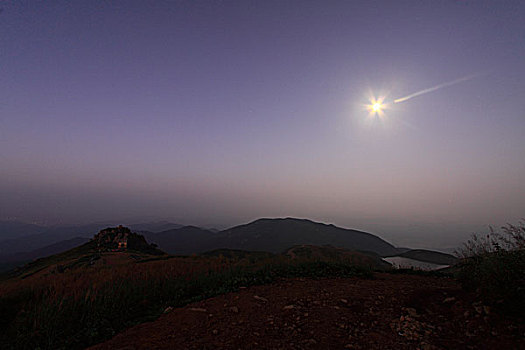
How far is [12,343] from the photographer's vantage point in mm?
4375

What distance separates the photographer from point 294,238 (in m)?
127

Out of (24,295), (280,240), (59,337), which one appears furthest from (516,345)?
(280,240)

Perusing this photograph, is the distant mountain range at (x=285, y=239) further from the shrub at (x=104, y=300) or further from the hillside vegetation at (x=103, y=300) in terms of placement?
the shrub at (x=104, y=300)

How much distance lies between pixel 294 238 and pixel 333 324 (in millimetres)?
128375

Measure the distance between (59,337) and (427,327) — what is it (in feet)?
24.2

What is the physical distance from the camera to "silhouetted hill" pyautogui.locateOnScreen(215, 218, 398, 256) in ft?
375

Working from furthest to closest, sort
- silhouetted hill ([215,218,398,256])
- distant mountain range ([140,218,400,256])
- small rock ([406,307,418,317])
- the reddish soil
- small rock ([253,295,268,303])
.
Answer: silhouetted hill ([215,218,398,256]) → distant mountain range ([140,218,400,256]) → small rock ([253,295,268,303]) → small rock ([406,307,418,317]) → the reddish soil

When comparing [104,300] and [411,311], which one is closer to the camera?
[411,311]

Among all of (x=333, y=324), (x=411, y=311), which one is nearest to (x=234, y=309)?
(x=333, y=324)

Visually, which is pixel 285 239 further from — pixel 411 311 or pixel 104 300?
pixel 411 311

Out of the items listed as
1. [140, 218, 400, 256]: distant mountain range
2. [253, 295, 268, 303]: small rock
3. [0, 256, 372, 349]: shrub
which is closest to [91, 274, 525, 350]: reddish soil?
[253, 295, 268, 303]: small rock

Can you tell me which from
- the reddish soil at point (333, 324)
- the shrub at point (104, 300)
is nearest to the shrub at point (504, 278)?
the reddish soil at point (333, 324)

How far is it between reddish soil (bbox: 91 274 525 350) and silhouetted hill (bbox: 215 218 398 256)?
4089 inches

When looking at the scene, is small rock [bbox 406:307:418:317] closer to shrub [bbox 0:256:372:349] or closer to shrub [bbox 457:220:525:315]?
shrub [bbox 457:220:525:315]
